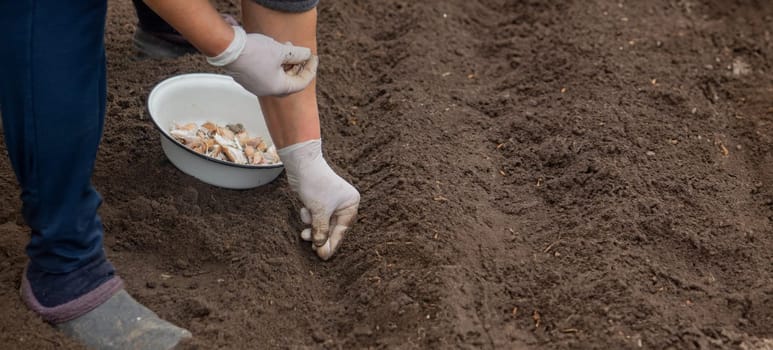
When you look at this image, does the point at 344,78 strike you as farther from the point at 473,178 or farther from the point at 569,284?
the point at 569,284

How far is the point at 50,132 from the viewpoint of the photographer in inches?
69.5

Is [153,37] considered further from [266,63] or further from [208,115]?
[266,63]

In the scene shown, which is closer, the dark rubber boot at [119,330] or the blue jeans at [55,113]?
the blue jeans at [55,113]

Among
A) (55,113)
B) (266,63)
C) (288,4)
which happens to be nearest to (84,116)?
(55,113)

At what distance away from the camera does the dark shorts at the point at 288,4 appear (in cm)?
203

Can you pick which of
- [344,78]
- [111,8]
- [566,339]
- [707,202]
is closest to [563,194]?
[707,202]

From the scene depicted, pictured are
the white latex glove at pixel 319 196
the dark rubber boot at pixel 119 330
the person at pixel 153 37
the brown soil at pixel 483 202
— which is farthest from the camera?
the person at pixel 153 37

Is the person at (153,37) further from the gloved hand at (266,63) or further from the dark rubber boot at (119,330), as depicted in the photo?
the dark rubber boot at (119,330)

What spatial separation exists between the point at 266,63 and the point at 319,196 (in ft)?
1.52

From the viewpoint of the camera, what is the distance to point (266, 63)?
6.67 feet

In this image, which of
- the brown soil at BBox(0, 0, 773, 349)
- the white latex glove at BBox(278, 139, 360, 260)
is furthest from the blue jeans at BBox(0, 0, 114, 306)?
the white latex glove at BBox(278, 139, 360, 260)

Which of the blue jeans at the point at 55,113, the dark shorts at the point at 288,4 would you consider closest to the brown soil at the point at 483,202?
the blue jeans at the point at 55,113

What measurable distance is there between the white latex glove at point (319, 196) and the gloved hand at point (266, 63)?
0.22 meters

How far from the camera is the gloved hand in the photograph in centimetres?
199
